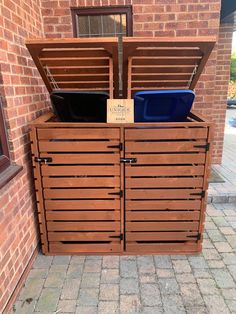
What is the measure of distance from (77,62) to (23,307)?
2.02m

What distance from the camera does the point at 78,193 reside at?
228cm

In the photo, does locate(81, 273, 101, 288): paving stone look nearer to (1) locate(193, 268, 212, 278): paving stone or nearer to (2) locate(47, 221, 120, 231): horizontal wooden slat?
(2) locate(47, 221, 120, 231): horizontal wooden slat

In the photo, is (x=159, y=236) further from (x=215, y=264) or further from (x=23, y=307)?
(x=23, y=307)

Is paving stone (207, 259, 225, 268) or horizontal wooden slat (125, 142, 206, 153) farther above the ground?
horizontal wooden slat (125, 142, 206, 153)

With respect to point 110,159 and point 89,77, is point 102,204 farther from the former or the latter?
point 89,77

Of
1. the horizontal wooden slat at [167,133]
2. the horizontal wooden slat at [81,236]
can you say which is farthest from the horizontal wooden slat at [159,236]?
the horizontal wooden slat at [167,133]

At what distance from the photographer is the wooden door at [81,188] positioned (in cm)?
214

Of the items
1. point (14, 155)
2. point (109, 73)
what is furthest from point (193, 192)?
point (14, 155)

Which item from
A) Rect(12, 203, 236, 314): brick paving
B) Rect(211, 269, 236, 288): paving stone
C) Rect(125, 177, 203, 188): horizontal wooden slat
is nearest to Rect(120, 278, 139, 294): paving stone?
Rect(12, 203, 236, 314): brick paving

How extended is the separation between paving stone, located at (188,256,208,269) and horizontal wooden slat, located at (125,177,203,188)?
71cm

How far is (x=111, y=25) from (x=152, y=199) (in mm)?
1961

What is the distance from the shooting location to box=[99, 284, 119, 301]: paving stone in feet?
6.41

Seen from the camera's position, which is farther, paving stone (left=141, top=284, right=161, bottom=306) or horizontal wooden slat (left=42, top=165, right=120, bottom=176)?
horizontal wooden slat (left=42, top=165, right=120, bottom=176)

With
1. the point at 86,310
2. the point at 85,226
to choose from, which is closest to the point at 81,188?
the point at 85,226
